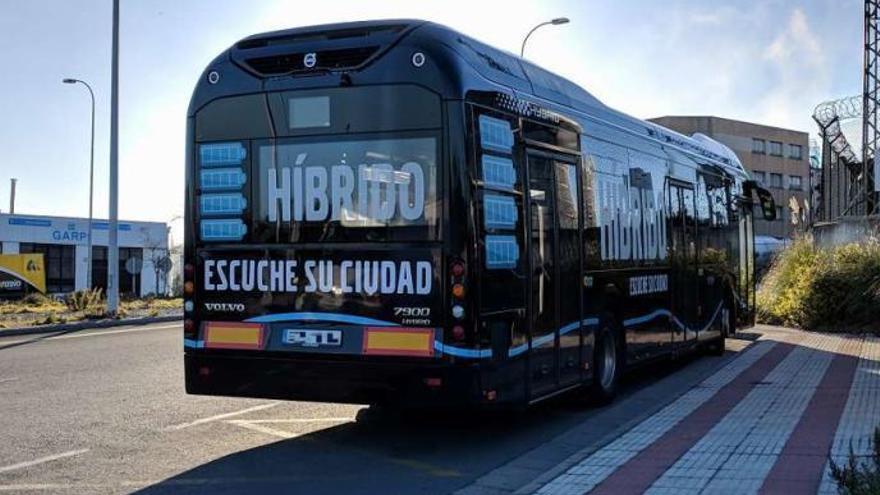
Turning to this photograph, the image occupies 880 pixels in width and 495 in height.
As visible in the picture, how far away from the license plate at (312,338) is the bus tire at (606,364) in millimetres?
3301

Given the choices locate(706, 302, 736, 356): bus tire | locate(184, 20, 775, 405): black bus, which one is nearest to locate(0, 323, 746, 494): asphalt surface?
locate(184, 20, 775, 405): black bus

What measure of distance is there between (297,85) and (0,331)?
16166 mm

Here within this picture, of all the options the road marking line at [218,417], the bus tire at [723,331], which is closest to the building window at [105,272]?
the bus tire at [723,331]

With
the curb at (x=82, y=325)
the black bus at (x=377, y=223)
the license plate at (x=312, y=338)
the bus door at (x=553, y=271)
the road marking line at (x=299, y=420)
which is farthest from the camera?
the curb at (x=82, y=325)

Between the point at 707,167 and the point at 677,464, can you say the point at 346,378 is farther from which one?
the point at 707,167

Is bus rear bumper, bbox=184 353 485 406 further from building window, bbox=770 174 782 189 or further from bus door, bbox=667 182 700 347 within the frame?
building window, bbox=770 174 782 189

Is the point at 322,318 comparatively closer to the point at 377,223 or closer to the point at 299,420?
the point at 377,223

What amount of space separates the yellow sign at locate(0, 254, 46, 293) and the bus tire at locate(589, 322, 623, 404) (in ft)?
121

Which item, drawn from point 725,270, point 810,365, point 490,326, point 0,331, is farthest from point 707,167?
point 0,331

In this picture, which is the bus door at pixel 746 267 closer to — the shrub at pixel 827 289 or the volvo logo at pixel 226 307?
the shrub at pixel 827 289

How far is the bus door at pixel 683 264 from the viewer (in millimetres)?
11984

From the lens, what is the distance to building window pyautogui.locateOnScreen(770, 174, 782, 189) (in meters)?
90.7

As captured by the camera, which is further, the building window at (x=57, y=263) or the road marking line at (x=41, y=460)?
the building window at (x=57, y=263)

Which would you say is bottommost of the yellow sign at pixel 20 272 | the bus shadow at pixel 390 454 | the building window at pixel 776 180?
the bus shadow at pixel 390 454
